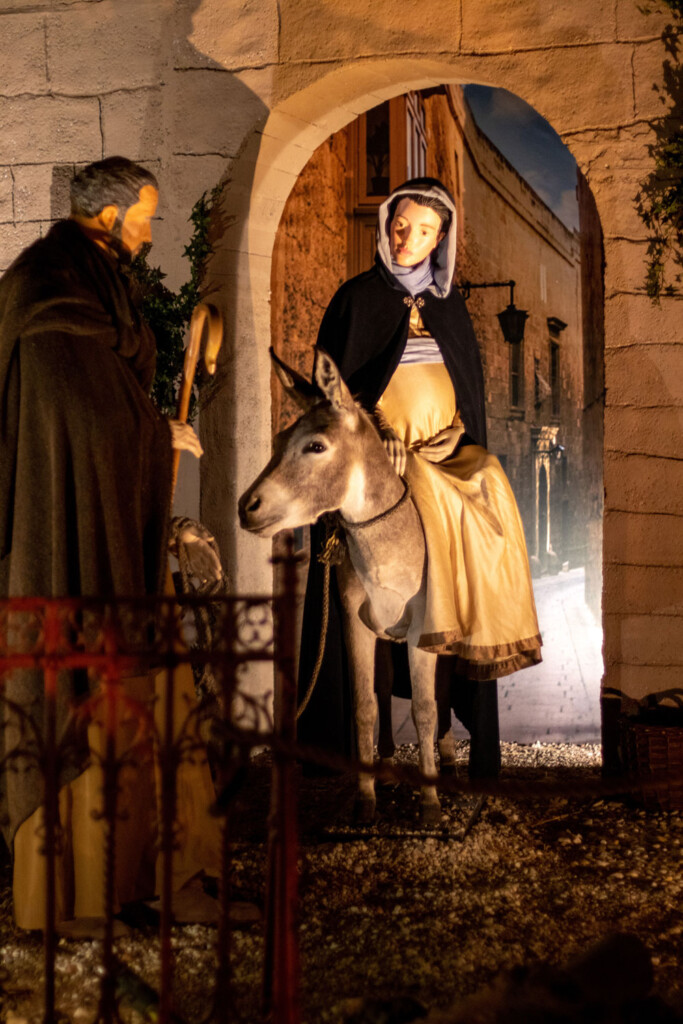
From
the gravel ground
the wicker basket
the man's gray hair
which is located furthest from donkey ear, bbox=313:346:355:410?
the wicker basket

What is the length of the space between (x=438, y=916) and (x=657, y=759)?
1642 mm

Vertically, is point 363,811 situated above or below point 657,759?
below

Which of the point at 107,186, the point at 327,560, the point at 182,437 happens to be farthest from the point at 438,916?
the point at 107,186

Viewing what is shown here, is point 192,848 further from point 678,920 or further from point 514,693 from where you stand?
point 514,693

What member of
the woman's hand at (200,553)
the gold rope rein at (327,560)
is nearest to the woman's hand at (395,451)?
the gold rope rein at (327,560)

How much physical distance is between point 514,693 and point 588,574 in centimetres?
603

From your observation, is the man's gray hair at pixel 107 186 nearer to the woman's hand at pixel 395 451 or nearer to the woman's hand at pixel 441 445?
the woman's hand at pixel 395 451

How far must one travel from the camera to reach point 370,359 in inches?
182

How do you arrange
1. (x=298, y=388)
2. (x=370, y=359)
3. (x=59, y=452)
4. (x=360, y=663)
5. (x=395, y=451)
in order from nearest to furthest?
(x=59, y=452) → (x=298, y=388) → (x=395, y=451) → (x=360, y=663) → (x=370, y=359)

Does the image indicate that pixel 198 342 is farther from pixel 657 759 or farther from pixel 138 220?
pixel 657 759

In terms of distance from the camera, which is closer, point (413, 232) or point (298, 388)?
point (298, 388)

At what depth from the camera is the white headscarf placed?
14.7ft

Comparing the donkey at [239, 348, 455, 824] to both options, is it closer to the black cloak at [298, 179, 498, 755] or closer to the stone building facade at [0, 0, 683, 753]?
the black cloak at [298, 179, 498, 755]

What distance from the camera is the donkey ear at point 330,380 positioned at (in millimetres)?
3805
